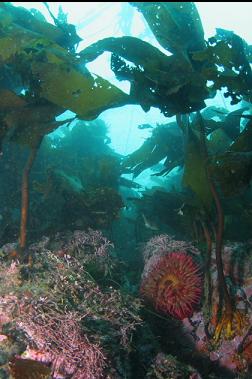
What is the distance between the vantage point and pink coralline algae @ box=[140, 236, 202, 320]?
319cm

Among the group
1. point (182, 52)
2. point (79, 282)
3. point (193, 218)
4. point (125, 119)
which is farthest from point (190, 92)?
point (125, 119)

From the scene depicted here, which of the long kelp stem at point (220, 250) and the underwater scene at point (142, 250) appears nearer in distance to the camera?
the underwater scene at point (142, 250)

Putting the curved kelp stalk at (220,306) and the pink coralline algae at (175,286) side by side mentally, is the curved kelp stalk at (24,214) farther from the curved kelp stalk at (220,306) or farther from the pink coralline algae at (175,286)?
the curved kelp stalk at (220,306)

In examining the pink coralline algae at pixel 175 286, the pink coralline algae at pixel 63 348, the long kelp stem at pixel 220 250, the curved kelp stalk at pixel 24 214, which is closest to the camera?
the pink coralline algae at pixel 63 348

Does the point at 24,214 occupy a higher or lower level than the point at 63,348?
higher

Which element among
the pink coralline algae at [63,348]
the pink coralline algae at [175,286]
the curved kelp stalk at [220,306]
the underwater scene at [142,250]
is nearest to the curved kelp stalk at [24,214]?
the underwater scene at [142,250]

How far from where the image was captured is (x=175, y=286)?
320 cm

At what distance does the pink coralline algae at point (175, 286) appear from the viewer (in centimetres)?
319

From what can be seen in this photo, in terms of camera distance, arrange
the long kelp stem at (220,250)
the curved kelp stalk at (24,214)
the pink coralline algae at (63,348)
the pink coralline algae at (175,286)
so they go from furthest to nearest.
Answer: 1. the curved kelp stalk at (24,214)
2. the pink coralline algae at (175,286)
3. the long kelp stem at (220,250)
4. the pink coralline algae at (63,348)

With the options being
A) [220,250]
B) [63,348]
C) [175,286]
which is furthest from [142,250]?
[63,348]

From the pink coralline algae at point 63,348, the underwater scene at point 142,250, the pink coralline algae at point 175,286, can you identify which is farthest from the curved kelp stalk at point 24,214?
the pink coralline algae at point 175,286

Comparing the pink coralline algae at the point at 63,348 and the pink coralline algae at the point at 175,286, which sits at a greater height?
the pink coralline algae at the point at 175,286

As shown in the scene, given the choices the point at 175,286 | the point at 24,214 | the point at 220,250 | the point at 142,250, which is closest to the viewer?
the point at 220,250

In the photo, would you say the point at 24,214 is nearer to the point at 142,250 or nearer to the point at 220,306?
the point at 142,250
